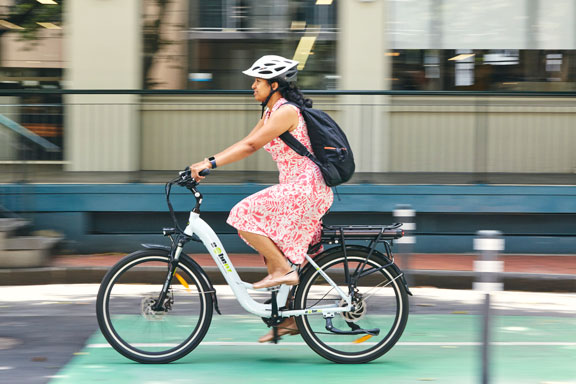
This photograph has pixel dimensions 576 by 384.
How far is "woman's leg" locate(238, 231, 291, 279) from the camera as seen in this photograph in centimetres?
521

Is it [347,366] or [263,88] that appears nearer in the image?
[263,88]

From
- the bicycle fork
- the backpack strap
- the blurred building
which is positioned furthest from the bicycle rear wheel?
the blurred building

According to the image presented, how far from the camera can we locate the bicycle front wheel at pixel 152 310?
17.1ft

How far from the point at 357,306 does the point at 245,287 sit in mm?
734

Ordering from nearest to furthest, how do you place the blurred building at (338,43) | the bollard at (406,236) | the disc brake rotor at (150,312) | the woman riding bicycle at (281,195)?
1. the woman riding bicycle at (281,195)
2. the disc brake rotor at (150,312)
3. the bollard at (406,236)
4. the blurred building at (338,43)

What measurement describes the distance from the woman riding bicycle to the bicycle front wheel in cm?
42

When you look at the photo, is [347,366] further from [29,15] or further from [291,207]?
[29,15]

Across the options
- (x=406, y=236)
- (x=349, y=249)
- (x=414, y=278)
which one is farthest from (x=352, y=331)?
(x=414, y=278)

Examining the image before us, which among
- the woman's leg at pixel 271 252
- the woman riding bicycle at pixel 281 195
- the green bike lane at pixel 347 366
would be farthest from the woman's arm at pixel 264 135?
the green bike lane at pixel 347 366

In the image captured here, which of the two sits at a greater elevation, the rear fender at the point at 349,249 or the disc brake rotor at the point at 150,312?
the rear fender at the point at 349,249

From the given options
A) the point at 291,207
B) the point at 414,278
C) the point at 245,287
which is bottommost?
the point at 414,278

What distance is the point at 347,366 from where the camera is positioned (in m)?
5.38

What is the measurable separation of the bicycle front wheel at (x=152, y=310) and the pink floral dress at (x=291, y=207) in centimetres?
51

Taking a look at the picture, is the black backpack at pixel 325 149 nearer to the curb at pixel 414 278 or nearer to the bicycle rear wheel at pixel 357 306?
the bicycle rear wheel at pixel 357 306
